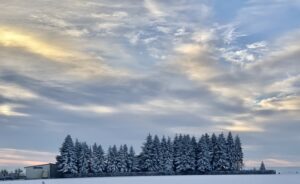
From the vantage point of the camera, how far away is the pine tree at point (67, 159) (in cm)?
11469

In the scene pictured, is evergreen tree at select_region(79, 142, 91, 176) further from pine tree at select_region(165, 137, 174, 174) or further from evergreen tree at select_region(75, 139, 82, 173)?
pine tree at select_region(165, 137, 174, 174)

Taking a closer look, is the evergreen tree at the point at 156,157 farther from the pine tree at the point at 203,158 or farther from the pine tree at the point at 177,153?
the pine tree at the point at 203,158

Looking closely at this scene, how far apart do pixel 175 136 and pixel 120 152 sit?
15019 millimetres

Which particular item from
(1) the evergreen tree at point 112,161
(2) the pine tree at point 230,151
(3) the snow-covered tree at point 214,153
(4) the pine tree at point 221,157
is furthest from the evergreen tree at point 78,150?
A: (2) the pine tree at point 230,151

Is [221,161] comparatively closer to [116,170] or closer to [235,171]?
[235,171]

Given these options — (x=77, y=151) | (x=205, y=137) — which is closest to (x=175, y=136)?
(x=205, y=137)

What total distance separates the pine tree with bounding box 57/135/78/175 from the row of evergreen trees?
305 millimetres

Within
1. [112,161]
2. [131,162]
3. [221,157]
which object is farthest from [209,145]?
[112,161]

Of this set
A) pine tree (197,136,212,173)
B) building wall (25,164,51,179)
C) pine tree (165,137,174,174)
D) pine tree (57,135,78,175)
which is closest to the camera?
building wall (25,164,51,179)

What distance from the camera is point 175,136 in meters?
130

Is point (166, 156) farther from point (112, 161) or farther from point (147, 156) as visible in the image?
point (112, 161)

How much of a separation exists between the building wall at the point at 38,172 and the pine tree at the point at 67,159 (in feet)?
9.60

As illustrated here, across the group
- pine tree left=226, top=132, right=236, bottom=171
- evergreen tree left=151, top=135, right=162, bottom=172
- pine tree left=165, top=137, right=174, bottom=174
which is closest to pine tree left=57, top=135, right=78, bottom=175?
evergreen tree left=151, top=135, right=162, bottom=172

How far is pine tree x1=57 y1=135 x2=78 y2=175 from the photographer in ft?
376
